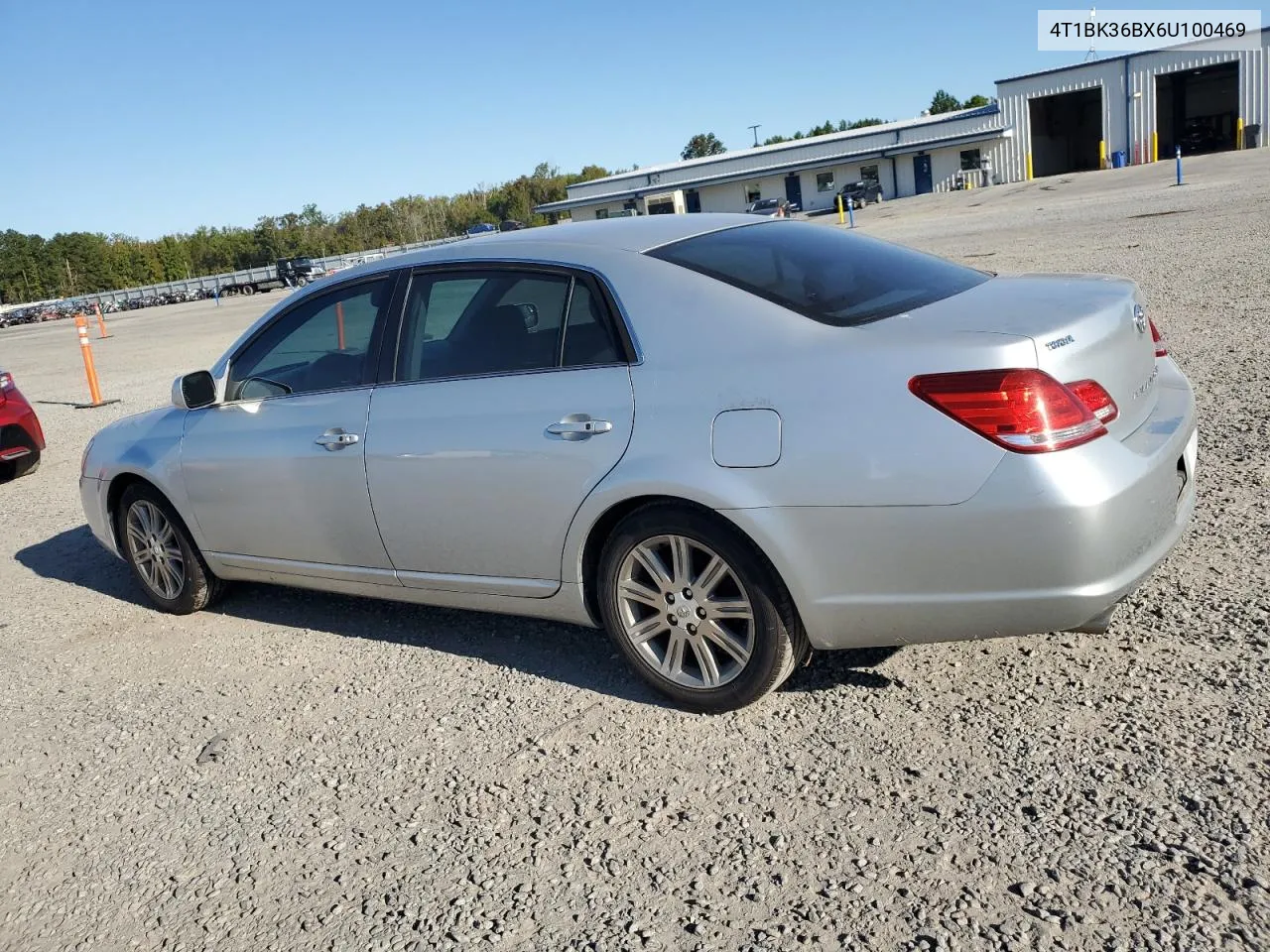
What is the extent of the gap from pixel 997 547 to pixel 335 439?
2.65 metres

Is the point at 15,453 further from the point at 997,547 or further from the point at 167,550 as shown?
the point at 997,547

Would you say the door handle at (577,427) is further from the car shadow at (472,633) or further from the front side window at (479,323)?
the car shadow at (472,633)

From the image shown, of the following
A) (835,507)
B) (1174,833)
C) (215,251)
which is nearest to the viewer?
(1174,833)

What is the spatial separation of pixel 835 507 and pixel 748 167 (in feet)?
232

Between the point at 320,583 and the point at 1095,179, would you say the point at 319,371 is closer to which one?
the point at 320,583

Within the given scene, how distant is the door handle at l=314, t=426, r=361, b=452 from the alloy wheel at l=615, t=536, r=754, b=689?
1355mm

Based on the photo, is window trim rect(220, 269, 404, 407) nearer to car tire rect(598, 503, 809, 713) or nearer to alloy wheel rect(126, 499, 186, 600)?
alloy wheel rect(126, 499, 186, 600)

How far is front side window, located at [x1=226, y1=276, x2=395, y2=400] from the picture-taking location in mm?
4445

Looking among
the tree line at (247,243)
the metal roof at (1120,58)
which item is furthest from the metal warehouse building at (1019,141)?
the tree line at (247,243)

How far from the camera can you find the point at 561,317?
12.6 feet

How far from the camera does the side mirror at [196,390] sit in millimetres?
4949

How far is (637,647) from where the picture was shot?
371cm

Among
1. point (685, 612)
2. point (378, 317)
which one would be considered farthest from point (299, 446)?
point (685, 612)

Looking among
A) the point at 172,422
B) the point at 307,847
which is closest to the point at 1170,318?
the point at 172,422
